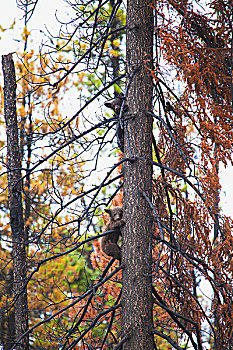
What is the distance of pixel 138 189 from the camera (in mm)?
3980

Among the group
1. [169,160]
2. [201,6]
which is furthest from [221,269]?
[201,6]

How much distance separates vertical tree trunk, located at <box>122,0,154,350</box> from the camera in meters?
3.72

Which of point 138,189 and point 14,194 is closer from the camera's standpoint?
point 138,189

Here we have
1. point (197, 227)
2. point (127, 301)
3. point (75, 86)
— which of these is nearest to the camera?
point (127, 301)

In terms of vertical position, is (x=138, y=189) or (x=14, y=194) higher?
(x=14, y=194)

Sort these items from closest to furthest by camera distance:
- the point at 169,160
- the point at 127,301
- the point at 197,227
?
the point at 127,301 < the point at 197,227 < the point at 169,160

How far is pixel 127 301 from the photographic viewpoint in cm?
381

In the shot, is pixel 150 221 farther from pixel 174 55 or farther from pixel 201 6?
pixel 201 6

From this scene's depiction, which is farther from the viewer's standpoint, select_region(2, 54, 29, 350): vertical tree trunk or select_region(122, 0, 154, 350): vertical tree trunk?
select_region(2, 54, 29, 350): vertical tree trunk

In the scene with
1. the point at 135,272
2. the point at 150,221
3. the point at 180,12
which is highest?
the point at 180,12

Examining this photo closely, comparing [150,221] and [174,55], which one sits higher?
[174,55]

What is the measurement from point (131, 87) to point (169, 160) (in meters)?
0.99

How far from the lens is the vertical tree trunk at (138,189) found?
3.72 m

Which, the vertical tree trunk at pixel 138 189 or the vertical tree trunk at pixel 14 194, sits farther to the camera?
the vertical tree trunk at pixel 14 194
